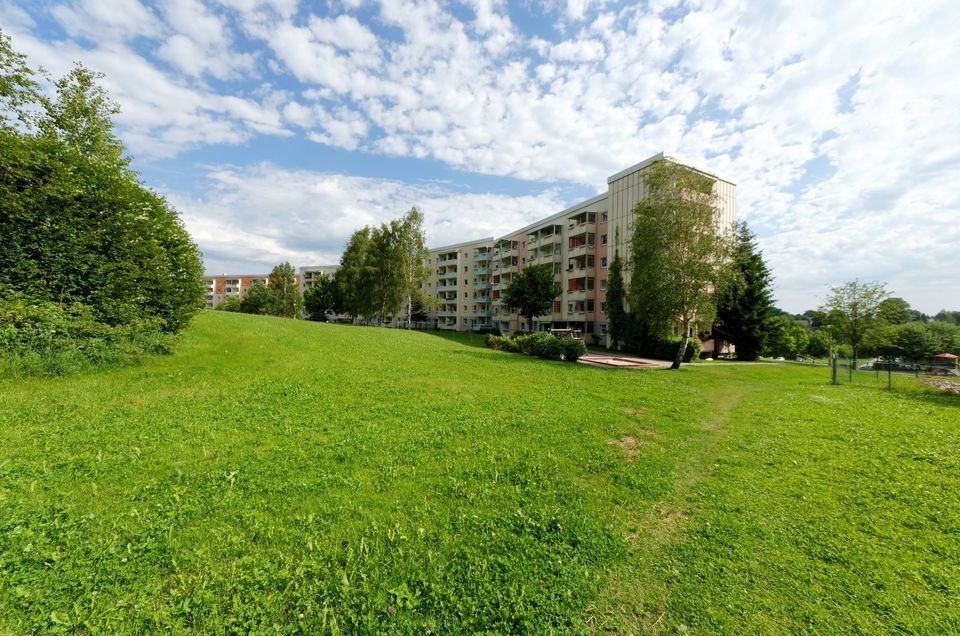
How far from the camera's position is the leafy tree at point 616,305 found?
35906 millimetres

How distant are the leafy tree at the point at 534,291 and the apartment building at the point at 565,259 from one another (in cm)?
241

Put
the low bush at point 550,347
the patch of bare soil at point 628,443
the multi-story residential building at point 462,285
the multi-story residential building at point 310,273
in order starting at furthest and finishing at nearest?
the multi-story residential building at point 310,273 → the multi-story residential building at point 462,285 → the low bush at point 550,347 → the patch of bare soil at point 628,443

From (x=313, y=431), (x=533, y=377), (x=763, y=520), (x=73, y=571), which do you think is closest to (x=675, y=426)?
(x=763, y=520)

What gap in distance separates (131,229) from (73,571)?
39.7 feet

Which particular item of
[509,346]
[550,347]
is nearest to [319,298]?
[509,346]

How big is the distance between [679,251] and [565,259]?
2517cm

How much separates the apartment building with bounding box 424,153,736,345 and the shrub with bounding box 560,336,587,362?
9.82 meters

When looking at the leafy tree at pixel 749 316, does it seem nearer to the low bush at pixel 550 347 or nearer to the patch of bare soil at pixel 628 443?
the low bush at pixel 550 347

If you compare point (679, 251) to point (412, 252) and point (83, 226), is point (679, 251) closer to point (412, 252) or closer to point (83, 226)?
point (83, 226)

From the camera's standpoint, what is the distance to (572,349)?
23688 mm

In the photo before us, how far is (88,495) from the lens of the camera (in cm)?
487

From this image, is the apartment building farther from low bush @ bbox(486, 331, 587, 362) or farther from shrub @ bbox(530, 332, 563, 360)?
shrub @ bbox(530, 332, 563, 360)

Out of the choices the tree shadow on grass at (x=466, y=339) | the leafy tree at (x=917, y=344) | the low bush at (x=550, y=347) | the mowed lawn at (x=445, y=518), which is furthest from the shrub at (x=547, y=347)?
the leafy tree at (x=917, y=344)

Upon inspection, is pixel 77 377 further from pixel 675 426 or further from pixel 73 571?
pixel 675 426
